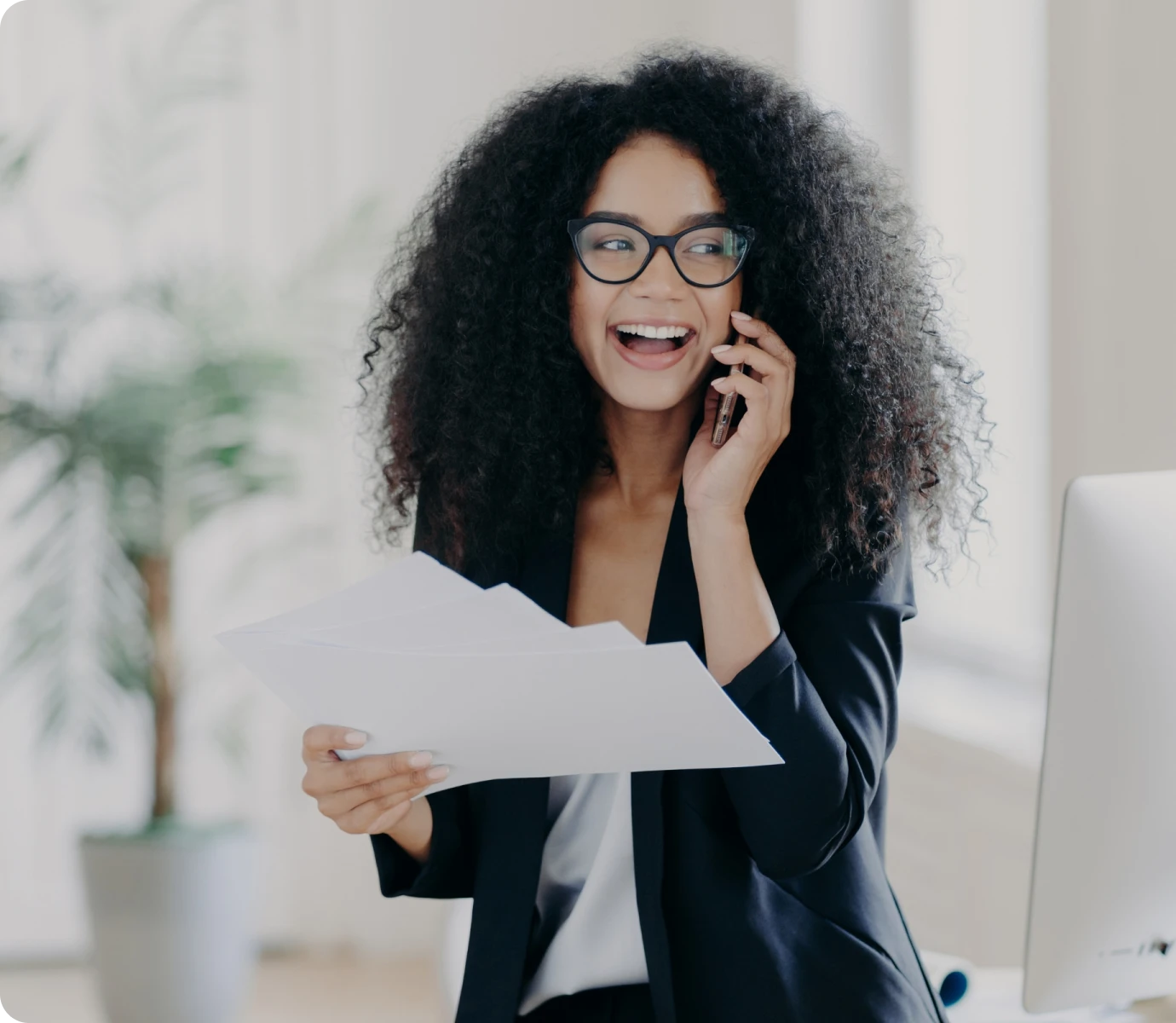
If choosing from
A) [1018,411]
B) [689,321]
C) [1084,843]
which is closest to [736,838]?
[1084,843]

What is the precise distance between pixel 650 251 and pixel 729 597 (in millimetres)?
298

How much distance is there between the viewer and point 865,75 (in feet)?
9.91

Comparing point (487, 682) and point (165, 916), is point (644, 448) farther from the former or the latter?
point (165, 916)

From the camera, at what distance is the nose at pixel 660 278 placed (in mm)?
1139

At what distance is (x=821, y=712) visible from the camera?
1064 millimetres

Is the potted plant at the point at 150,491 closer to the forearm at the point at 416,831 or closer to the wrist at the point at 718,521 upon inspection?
the forearm at the point at 416,831

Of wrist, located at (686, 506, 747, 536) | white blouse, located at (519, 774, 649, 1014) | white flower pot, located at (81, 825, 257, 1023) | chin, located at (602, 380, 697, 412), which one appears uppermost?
chin, located at (602, 380, 697, 412)

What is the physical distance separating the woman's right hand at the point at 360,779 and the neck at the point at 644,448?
40 centimetres

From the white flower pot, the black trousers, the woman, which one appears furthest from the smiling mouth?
the white flower pot

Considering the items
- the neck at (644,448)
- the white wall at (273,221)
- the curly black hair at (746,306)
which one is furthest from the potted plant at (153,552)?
the neck at (644,448)

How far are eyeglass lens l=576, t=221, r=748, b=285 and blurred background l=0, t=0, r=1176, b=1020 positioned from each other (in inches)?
33.8

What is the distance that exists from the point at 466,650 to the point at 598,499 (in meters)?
0.44

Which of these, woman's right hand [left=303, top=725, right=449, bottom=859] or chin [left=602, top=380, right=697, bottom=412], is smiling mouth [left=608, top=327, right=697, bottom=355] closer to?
chin [left=602, top=380, right=697, bottom=412]

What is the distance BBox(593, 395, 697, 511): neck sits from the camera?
129cm
